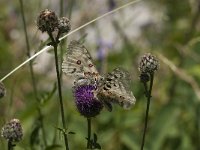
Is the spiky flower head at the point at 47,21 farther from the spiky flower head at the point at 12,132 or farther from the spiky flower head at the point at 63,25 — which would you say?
the spiky flower head at the point at 12,132

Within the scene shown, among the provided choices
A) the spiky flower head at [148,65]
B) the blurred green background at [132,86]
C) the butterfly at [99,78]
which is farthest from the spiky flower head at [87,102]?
the blurred green background at [132,86]

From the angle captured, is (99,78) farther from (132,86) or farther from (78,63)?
(132,86)

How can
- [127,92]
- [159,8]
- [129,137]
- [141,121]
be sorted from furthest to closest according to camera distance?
[159,8] → [141,121] → [129,137] → [127,92]

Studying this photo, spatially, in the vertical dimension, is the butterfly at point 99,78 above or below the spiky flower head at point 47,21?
below

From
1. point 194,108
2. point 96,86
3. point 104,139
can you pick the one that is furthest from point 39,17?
point 194,108

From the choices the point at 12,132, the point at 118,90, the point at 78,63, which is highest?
the point at 78,63

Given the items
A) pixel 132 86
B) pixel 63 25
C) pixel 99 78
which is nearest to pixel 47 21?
pixel 63 25

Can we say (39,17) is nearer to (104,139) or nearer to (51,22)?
(51,22)
